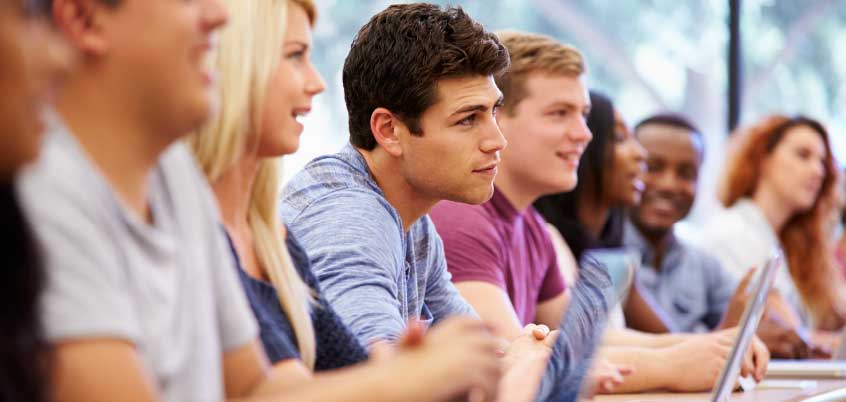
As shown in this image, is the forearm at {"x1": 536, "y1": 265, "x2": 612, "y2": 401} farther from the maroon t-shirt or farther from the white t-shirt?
the white t-shirt

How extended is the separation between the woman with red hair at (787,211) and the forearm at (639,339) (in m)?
1.57

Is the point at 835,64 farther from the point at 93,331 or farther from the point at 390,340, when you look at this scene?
the point at 93,331

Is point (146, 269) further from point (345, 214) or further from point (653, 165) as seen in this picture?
point (653, 165)

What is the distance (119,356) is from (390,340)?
31.2 inches

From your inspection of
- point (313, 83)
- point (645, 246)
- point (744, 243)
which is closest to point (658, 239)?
point (645, 246)

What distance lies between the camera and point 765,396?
2102mm

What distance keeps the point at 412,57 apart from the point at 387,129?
137 millimetres

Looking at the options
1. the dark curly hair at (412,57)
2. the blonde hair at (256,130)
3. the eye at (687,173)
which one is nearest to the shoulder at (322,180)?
the dark curly hair at (412,57)

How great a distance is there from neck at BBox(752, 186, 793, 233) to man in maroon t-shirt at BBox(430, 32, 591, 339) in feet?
5.26

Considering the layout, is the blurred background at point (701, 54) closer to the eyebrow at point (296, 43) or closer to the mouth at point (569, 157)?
the mouth at point (569, 157)

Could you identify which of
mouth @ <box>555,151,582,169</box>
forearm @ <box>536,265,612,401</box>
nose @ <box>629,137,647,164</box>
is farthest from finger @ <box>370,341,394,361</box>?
nose @ <box>629,137,647,164</box>

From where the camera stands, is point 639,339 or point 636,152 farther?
point 636,152

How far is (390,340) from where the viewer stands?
165cm

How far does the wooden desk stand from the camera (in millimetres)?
2012
